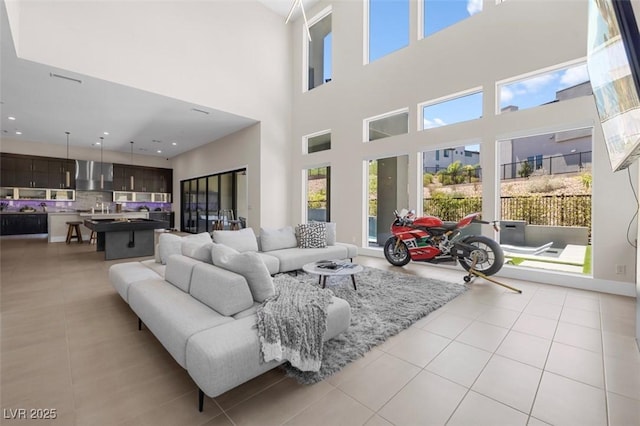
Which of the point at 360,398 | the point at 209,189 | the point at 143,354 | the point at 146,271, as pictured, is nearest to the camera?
the point at 360,398

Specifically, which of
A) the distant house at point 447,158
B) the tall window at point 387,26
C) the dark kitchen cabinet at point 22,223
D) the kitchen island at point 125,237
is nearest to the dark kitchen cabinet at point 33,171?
the dark kitchen cabinet at point 22,223

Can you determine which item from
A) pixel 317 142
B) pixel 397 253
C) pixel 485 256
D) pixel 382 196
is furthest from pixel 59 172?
pixel 485 256

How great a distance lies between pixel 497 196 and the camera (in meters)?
4.48

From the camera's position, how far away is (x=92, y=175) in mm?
10031

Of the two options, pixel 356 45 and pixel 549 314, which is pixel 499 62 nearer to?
pixel 356 45

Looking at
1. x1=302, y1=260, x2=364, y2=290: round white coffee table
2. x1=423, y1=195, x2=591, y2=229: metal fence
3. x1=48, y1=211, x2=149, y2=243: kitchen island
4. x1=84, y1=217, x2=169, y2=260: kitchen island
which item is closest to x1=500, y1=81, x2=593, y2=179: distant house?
x1=423, y1=195, x2=591, y2=229: metal fence

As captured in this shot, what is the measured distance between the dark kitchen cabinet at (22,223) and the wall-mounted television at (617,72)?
13541mm

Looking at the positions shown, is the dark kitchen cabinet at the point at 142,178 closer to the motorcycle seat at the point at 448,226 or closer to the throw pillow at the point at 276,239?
the throw pillow at the point at 276,239

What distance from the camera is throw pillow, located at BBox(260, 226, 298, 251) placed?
4.57 m

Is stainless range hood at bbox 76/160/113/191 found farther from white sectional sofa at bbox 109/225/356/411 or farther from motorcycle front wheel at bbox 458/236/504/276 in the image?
motorcycle front wheel at bbox 458/236/504/276

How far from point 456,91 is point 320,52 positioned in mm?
4155

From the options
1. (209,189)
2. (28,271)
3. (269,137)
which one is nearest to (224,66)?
(269,137)

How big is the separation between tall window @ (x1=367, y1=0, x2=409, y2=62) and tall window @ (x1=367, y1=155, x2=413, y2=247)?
2.37 metres

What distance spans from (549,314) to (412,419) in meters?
2.36
